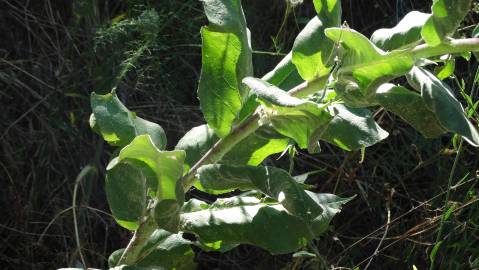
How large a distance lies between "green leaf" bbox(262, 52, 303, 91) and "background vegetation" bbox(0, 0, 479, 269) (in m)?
1.10

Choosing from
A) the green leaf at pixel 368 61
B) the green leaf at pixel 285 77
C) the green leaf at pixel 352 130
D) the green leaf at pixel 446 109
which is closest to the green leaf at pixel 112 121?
the green leaf at pixel 285 77

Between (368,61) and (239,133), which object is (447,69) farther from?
(239,133)

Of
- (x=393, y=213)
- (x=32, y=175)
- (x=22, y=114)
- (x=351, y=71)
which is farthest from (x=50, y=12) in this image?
(x=351, y=71)

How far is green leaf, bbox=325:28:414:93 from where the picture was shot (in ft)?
3.27

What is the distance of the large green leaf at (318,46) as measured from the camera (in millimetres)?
1161

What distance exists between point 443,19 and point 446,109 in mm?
132

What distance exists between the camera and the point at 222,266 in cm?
260

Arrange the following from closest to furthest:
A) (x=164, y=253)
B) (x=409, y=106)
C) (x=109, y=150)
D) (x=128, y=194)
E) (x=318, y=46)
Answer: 1. (x=409, y=106)
2. (x=318, y=46)
3. (x=128, y=194)
4. (x=164, y=253)
5. (x=109, y=150)

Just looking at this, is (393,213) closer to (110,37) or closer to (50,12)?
(110,37)

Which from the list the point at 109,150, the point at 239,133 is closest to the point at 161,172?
the point at 239,133

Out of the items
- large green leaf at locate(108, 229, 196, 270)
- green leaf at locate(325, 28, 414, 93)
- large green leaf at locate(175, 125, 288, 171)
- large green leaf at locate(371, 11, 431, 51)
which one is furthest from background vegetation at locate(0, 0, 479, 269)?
green leaf at locate(325, 28, 414, 93)

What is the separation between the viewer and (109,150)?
8.52 feet

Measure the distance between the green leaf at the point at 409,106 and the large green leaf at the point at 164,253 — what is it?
552 mm

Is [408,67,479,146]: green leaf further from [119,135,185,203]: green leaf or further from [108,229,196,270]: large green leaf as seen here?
[108,229,196,270]: large green leaf
